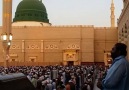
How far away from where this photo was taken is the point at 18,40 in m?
55.8

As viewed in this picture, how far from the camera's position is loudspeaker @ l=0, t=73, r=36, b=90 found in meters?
3.32

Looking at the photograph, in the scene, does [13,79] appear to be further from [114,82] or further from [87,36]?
[87,36]

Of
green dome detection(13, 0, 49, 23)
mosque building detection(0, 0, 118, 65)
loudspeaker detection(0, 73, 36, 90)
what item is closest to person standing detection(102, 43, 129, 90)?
loudspeaker detection(0, 73, 36, 90)

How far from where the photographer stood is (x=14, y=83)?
3617 millimetres

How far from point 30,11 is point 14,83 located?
196 feet

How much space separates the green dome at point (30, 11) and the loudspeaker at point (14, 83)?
194ft

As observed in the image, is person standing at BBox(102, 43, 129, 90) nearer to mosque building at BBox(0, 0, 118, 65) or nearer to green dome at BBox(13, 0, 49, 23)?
mosque building at BBox(0, 0, 118, 65)

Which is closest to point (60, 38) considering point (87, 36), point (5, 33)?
point (87, 36)

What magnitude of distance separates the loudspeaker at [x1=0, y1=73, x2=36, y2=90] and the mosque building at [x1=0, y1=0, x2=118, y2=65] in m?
50.4

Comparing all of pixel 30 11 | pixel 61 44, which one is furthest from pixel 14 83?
pixel 30 11

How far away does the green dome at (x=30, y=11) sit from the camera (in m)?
62.7

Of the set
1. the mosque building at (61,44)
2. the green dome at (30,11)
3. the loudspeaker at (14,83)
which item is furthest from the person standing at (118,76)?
the green dome at (30,11)

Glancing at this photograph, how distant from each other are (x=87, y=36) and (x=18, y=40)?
393 inches

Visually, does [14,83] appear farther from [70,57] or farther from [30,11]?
[30,11]
